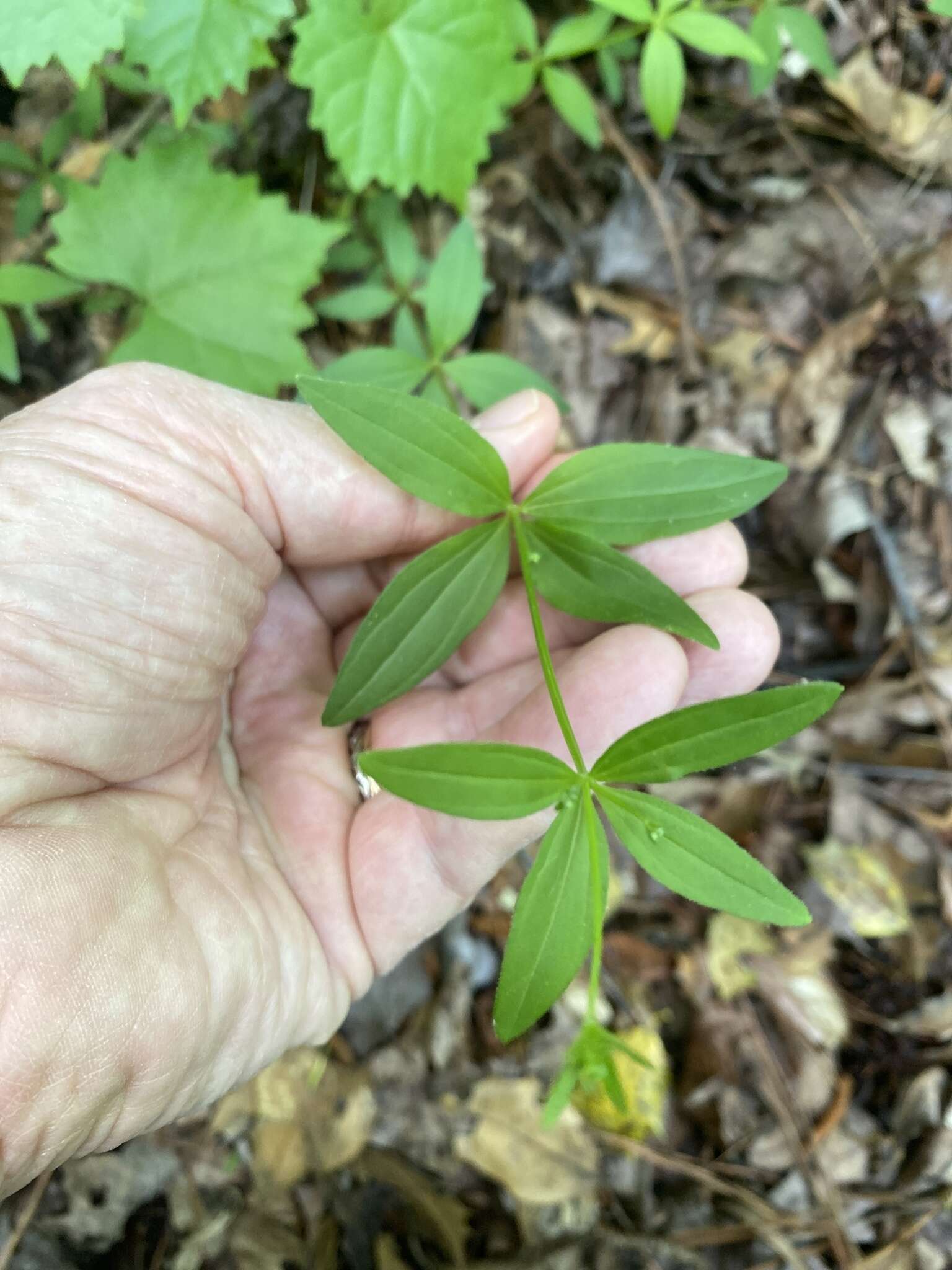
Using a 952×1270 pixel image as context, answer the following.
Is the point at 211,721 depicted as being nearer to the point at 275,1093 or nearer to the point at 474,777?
the point at 474,777

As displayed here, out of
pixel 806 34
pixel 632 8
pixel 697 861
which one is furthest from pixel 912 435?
pixel 697 861

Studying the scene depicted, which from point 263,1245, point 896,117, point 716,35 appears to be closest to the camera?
point 716,35

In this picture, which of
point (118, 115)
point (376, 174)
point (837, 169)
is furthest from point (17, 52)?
point (837, 169)

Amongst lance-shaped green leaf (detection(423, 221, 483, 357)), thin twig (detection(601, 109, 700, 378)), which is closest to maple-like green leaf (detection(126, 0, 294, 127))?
lance-shaped green leaf (detection(423, 221, 483, 357))

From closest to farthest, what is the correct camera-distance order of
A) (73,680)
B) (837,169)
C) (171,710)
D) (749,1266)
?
(73,680) → (171,710) → (749,1266) → (837,169)

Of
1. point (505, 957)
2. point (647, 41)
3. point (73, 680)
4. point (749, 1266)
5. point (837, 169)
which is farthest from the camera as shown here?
point (837, 169)

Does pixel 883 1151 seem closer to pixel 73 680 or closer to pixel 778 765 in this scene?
pixel 778 765

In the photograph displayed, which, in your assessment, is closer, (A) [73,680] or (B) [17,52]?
(A) [73,680]
